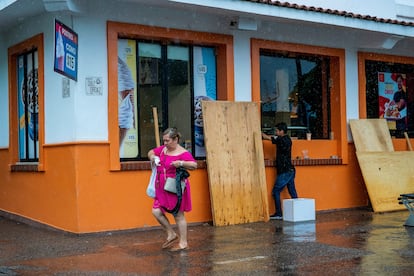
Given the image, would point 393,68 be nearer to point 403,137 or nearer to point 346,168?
point 403,137

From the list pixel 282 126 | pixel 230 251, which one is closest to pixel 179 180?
pixel 230 251

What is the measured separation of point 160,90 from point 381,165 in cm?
513

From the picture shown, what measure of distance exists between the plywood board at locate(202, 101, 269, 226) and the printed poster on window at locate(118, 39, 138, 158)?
1.28 meters

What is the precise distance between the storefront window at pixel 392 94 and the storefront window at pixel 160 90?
439cm

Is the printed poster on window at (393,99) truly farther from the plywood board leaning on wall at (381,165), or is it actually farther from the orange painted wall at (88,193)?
the orange painted wall at (88,193)

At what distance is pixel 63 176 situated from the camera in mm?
10023

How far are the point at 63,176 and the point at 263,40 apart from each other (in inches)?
185

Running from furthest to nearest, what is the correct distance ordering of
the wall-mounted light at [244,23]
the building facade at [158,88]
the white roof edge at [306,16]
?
the wall-mounted light at [244,23] → the white roof edge at [306,16] → the building facade at [158,88]

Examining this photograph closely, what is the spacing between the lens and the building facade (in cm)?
985

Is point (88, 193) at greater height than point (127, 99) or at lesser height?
lesser

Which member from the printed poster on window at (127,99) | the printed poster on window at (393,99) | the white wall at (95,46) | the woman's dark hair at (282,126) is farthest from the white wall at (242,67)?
the printed poster on window at (393,99)

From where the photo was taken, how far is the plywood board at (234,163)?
425 inches

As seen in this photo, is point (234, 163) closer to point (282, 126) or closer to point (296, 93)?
point (282, 126)

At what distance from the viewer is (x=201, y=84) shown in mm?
11398
